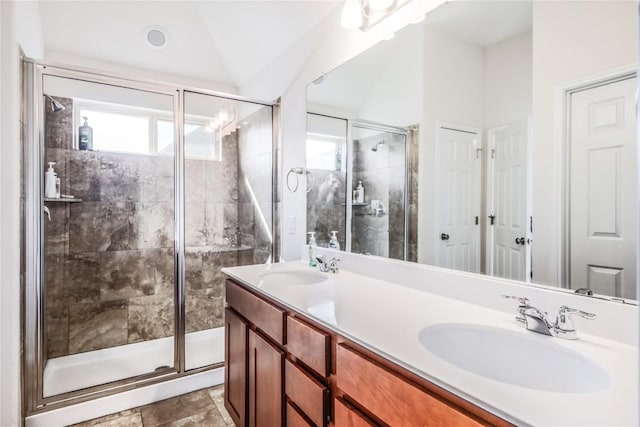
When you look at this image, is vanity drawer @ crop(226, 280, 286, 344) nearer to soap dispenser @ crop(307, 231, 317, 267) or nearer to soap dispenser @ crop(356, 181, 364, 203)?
soap dispenser @ crop(307, 231, 317, 267)

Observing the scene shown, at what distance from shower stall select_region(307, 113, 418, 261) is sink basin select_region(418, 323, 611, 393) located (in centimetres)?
55

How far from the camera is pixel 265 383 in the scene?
1.39 meters

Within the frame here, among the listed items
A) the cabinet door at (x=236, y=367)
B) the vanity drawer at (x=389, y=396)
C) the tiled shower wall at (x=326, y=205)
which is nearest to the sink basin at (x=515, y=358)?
the vanity drawer at (x=389, y=396)

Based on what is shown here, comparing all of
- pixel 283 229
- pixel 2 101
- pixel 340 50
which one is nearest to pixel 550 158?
pixel 340 50

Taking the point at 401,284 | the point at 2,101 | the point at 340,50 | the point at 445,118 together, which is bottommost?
the point at 401,284

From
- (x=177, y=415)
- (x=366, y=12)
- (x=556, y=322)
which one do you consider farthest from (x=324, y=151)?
(x=177, y=415)

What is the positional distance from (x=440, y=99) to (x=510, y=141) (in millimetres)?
364

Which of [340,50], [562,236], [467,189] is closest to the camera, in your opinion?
[562,236]

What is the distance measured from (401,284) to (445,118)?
75 centimetres

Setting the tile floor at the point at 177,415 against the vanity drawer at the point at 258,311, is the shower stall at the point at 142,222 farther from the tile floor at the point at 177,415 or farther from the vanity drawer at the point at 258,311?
the vanity drawer at the point at 258,311

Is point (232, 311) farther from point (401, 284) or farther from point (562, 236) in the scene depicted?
point (562, 236)

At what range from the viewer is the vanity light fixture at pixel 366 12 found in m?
1.58

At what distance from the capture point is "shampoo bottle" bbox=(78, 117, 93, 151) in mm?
2480

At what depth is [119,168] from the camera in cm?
266
